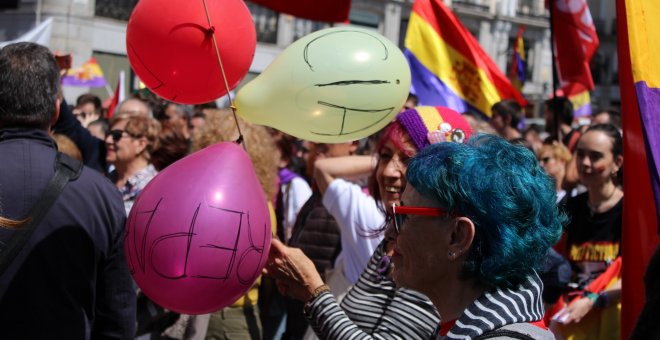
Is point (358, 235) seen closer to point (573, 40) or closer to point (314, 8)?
point (314, 8)

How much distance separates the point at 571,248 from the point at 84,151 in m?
2.66

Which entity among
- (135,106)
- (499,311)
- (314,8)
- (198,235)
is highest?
(499,311)

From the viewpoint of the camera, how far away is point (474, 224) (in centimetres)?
180

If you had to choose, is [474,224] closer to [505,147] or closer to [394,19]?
[505,147]

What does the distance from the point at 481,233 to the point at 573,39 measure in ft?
17.2

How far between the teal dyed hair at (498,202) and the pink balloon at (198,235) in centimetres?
56

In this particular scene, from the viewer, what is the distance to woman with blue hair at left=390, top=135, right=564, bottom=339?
1.76 m

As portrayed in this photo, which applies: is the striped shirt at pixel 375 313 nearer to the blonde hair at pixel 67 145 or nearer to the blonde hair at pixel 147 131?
the blonde hair at pixel 67 145

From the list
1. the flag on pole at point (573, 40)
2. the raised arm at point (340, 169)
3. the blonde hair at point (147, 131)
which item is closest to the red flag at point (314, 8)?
the blonde hair at point (147, 131)

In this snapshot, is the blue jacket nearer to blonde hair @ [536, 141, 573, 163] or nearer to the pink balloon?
the pink balloon

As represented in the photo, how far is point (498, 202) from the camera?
1779 millimetres

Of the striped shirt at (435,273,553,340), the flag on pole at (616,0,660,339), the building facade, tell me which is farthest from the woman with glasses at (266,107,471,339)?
the building facade

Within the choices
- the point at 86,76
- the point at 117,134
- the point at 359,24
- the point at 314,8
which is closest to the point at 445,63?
the point at 314,8

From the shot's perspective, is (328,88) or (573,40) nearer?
(328,88)
